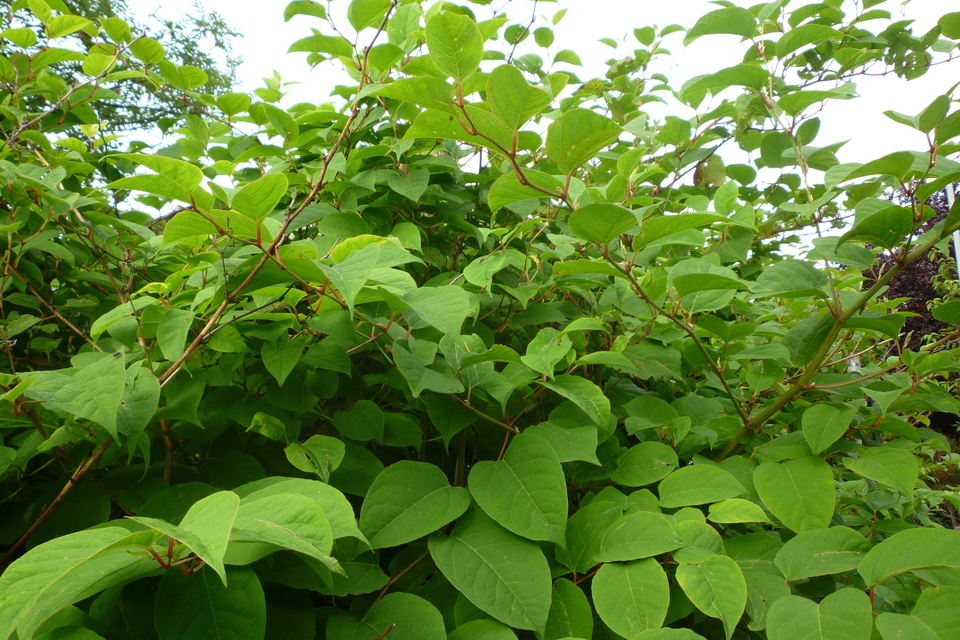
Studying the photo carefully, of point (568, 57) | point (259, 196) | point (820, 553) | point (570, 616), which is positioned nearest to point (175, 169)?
point (259, 196)

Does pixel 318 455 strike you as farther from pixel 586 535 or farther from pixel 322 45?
pixel 322 45

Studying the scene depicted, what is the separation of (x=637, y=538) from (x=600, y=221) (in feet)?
1.40

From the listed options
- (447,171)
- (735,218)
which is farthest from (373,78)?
(735,218)

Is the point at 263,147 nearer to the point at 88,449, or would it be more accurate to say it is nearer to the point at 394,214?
the point at 394,214

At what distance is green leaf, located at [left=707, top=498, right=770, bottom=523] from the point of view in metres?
0.78

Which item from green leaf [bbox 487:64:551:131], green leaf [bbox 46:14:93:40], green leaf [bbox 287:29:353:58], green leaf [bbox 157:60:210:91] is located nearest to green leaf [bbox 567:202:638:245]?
green leaf [bbox 487:64:551:131]

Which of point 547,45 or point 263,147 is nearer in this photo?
point 263,147

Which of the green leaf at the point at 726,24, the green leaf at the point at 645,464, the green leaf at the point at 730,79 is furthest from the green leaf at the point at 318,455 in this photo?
the green leaf at the point at 726,24

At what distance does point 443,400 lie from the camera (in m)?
0.88

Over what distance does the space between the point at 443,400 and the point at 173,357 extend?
0.39 meters

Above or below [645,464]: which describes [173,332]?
above

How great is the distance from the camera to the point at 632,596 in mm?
687

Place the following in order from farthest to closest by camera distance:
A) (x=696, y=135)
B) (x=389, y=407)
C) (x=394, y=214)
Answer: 1. (x=696, y=135)
2. (x=394, y=214)
3. (x=389, y=407)

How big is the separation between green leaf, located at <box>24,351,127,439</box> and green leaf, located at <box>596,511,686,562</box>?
62 centimetres
